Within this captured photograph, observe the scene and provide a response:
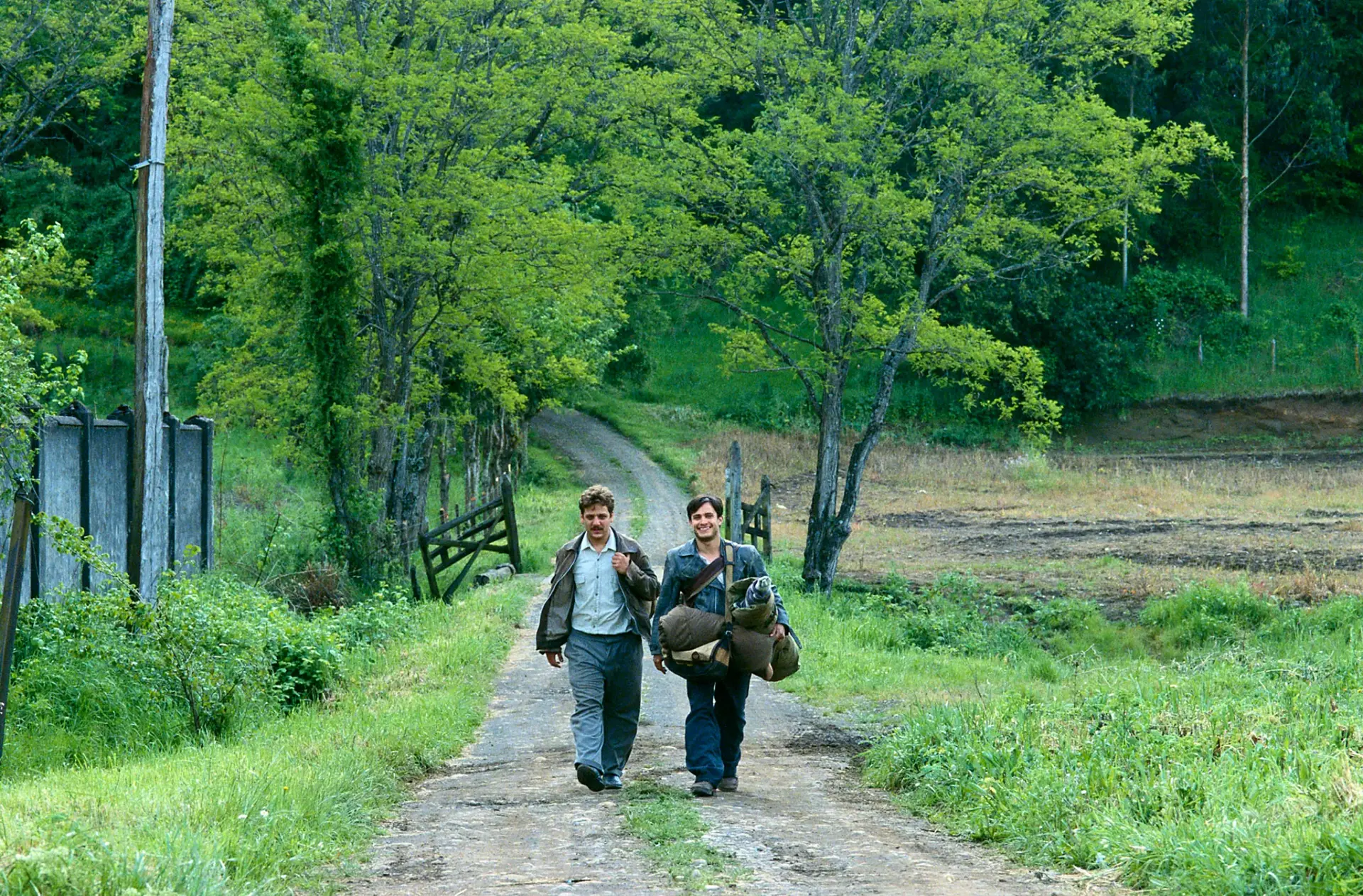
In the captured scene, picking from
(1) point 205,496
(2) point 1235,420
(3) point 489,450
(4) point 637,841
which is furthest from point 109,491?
(2) point 1235,420

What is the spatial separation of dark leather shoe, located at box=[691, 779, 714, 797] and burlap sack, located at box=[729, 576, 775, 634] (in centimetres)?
96

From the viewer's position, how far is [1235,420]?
51.0m

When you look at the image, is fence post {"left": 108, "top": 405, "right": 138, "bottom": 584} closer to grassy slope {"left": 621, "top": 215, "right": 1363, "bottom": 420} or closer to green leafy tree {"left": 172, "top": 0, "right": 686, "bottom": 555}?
green leafy tree {"left": 172, "top": 0, "right": 686, "bottom": 555}

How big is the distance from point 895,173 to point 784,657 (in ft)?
52.3

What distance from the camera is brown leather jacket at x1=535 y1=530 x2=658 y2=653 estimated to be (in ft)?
28.1

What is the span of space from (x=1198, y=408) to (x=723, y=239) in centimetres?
3433

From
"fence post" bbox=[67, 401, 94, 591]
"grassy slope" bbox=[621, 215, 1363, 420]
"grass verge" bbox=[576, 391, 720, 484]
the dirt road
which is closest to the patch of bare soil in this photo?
"grass verge" bbox=[576, 391, 720, 484]

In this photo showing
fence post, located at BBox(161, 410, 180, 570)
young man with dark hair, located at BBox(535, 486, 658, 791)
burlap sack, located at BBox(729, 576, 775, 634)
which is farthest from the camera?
fence post, located at BBox(161, 410, 180, 570)

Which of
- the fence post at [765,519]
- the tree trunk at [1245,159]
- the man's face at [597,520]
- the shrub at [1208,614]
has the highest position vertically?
the tree trunk at [1245,159]

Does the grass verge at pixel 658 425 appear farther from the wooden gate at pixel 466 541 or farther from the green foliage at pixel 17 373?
the green foliage at pixel 17 373

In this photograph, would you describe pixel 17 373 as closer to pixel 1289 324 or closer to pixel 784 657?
pixel 784 657

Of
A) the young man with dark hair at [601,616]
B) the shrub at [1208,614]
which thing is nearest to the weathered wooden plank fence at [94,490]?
the young man with dark hair at [601,616]

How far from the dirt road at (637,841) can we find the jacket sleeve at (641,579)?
1216 mm

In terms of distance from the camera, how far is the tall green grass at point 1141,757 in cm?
583
